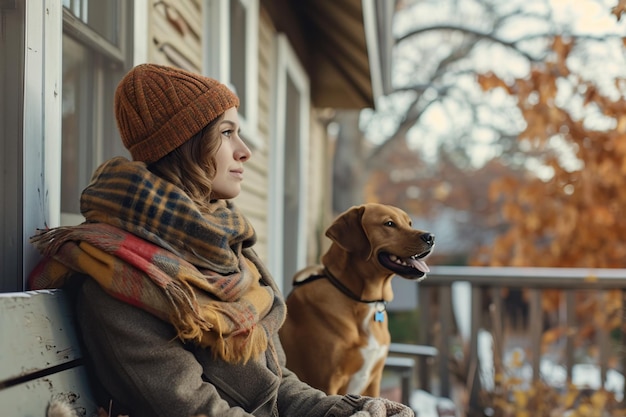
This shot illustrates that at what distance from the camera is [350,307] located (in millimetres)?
2646

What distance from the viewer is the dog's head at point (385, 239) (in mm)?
2482

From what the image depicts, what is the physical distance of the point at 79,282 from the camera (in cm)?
171

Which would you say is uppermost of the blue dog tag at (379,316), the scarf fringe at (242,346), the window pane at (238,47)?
the window pane at (238,47)

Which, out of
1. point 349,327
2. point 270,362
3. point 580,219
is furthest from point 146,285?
point 580,219

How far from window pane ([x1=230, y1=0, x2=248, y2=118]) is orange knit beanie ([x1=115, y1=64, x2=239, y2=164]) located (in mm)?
2712

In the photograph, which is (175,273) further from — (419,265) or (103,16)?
(103,16)

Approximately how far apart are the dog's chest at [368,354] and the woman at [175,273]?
682 mm

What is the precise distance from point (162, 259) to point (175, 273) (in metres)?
0.04

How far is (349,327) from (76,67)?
1.32 meters

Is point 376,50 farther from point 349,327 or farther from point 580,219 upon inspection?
point 349,327

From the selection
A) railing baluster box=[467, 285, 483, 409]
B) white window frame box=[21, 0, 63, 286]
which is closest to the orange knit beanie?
white window frame box=[21, 0, 63, 286]

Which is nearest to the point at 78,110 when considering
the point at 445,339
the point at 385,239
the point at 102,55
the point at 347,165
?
the point at 102,55

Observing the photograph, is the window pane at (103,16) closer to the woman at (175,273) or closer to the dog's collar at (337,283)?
the woman at (175,273)

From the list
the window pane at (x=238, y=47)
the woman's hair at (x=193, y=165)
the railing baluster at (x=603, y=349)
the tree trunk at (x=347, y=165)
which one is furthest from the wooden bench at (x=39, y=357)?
the tree trunk at (x=347, y=165)
